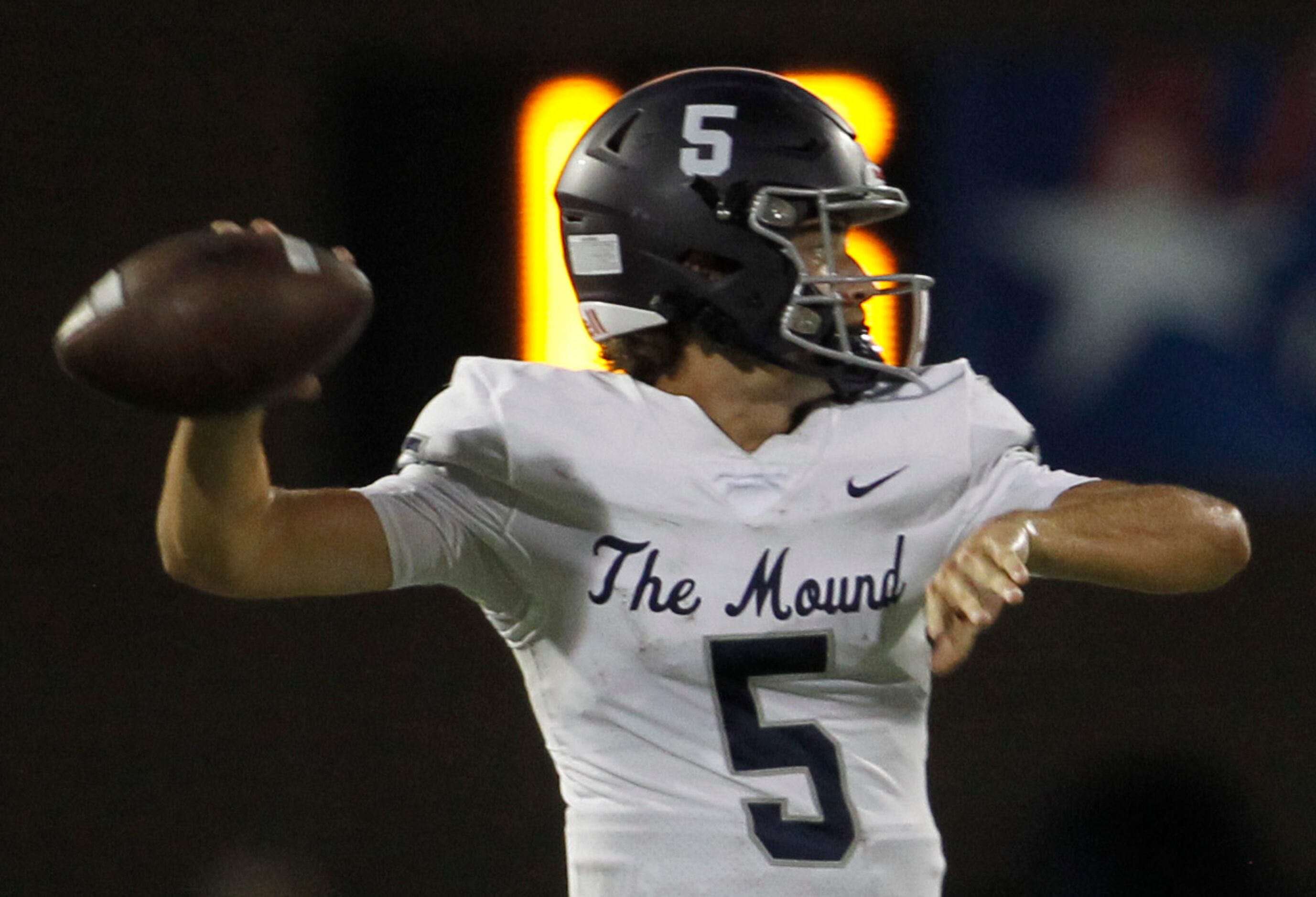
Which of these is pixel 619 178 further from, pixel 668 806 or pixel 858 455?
pixel 668 806

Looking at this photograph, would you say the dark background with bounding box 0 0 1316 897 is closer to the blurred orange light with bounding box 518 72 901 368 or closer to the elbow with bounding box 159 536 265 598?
the blurred orange light with bounding box 518 72 901 368

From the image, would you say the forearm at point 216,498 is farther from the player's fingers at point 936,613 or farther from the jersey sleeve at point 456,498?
the player's fingers at point 936,613

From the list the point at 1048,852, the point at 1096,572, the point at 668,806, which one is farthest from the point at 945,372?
the point at 1048,852

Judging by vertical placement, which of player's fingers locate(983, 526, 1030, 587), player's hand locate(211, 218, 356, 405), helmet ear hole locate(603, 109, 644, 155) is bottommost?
player's fingers locate(983, 526, 1030, 587)

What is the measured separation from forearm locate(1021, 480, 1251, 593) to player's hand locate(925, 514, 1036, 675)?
0.12m

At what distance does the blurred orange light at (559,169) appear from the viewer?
7.62 ft

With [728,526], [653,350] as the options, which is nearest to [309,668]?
[653,350]

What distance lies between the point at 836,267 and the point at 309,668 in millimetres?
1209

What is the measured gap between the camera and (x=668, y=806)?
1415mm

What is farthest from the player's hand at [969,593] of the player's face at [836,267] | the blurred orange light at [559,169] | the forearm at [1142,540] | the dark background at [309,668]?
the dark background at [309,668]

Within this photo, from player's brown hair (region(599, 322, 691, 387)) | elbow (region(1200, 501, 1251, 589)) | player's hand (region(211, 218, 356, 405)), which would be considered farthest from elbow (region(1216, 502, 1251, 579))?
player's hand (region(211, 218, 356, 405))

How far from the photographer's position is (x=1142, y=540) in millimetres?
1384

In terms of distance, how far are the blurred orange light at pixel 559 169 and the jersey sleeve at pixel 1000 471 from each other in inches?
31.6

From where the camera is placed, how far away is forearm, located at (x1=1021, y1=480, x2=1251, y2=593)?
1369 millimetres
